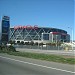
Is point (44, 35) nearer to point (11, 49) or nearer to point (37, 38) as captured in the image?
point (37, 38)

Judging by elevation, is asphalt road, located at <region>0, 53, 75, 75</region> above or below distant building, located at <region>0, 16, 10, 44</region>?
below

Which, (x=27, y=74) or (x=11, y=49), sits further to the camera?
(x=11, y=49)

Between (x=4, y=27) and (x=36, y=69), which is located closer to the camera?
(x=36, y=69)

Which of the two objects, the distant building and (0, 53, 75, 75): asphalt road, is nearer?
(0, 53, 75, 75): asphalt road

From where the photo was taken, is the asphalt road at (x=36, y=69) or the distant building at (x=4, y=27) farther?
the distant building at (x=4, y=27)

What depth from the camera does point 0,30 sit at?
6506 cm

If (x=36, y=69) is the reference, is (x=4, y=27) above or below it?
above

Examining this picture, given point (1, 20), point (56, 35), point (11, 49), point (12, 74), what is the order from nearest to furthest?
point (12, 74), point (11, 49), point (1, 20), point (56, 35)

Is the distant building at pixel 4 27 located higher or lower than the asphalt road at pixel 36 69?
higher

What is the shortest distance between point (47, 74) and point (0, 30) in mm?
52870

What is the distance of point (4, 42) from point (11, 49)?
1736cm

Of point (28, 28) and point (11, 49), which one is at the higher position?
point (28, 28)

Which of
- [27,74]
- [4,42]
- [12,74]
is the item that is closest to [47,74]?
[27,74]

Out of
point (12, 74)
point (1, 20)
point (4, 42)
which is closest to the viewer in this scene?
point (12, 74)
